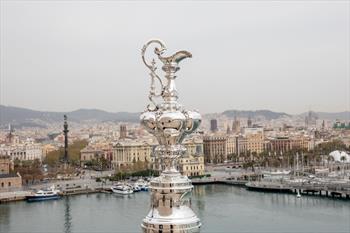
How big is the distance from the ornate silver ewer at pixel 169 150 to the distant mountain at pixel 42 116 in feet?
210

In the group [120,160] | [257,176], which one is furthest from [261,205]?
[120,160]

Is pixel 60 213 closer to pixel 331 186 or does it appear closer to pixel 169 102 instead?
pixel 331 186

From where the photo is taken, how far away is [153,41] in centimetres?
79

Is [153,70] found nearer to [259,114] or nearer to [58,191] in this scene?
[58,191]

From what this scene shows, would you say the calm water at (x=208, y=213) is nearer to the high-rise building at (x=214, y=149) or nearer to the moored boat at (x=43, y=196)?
the moored boat at (x=43, y=196)

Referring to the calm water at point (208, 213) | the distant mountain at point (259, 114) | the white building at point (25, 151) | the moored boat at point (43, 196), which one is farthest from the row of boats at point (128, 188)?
the distant mountain at point (259, 114)

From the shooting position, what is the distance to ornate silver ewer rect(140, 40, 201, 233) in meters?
0.71

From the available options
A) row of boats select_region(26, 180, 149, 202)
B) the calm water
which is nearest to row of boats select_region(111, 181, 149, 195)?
row of boats select_region(26, 180, 149, 202)

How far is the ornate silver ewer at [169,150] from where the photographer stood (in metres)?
0.71

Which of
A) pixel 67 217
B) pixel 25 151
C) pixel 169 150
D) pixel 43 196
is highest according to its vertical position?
pixel 169 150

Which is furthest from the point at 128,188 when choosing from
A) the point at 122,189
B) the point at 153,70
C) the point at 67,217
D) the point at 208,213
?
the point at 153,70

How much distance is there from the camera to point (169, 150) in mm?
767

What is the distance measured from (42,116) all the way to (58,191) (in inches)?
3046

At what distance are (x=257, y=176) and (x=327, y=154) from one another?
7.19 m
